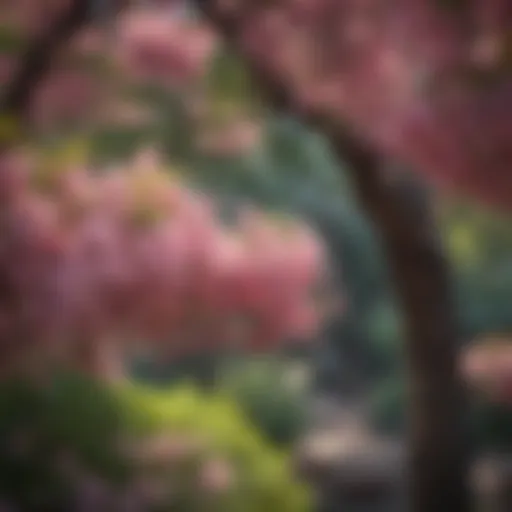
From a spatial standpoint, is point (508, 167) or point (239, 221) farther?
point (239, 221)

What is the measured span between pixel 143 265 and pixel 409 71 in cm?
38

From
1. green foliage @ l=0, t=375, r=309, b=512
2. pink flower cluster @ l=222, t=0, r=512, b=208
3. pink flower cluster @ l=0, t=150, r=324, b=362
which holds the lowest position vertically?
green foliage @ l=0, t=375, r=309, b=512

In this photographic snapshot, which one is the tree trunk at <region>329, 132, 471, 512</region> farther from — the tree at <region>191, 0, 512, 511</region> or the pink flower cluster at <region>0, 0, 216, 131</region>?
the pink flower cluster at <region>0, 0, 216, 131</region>

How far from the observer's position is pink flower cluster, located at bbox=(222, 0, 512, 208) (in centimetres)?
115

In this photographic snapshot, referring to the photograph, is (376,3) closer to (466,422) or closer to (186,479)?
(466,422)

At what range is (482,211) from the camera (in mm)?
1201

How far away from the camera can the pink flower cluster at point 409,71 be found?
3.78ft

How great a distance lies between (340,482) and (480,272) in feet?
0.94

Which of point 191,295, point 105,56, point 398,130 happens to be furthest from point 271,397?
point 105,56

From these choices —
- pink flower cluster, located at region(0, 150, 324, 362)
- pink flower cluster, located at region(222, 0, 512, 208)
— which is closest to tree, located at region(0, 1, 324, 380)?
pink flower cluster, located at region(0, 150, 324, 362)

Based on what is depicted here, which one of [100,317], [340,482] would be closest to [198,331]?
[100,317]

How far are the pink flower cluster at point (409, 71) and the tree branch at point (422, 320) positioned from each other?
0.03m

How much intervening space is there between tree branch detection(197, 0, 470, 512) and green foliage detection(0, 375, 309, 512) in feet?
0.51

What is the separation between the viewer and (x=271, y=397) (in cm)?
122
